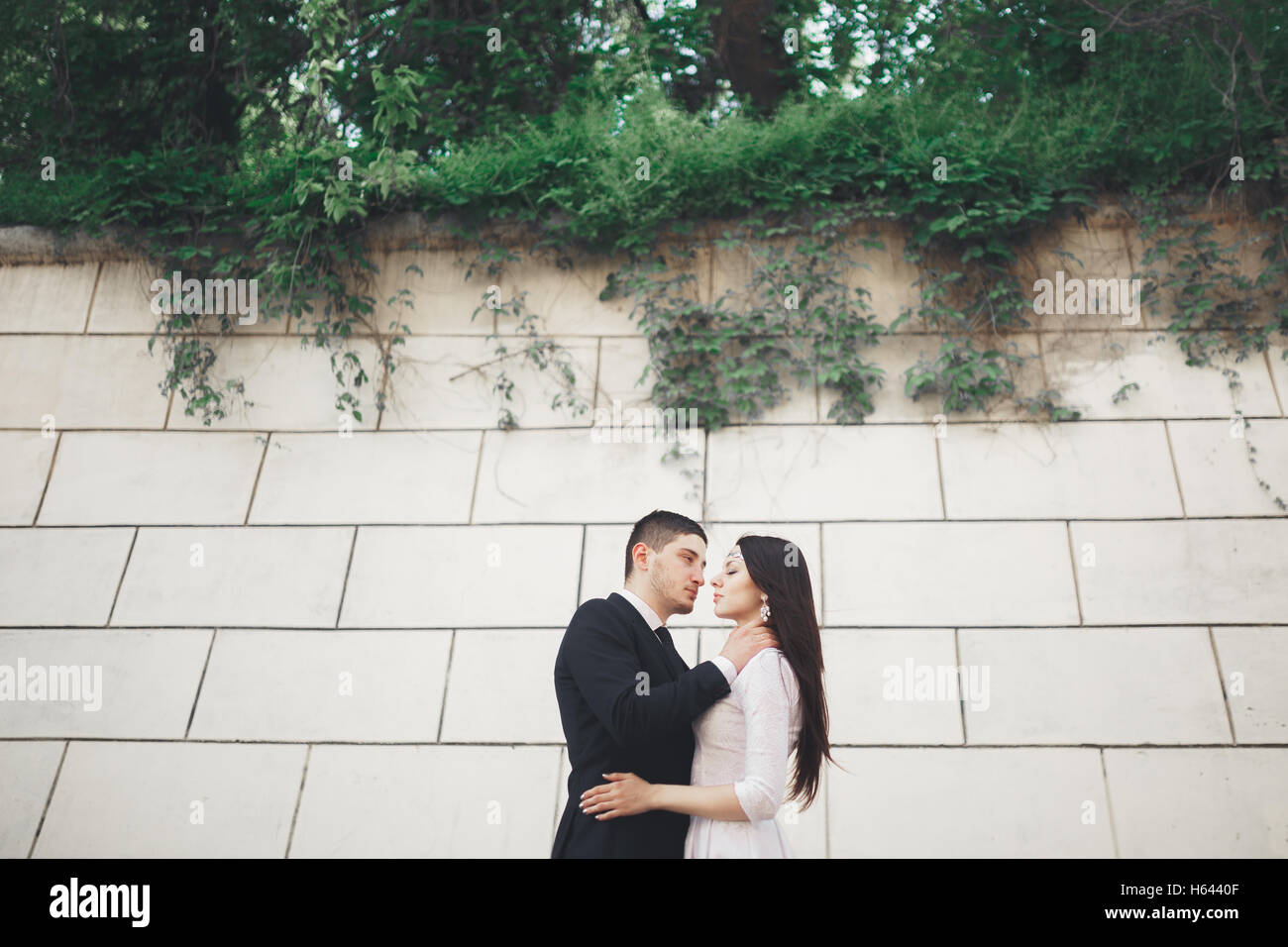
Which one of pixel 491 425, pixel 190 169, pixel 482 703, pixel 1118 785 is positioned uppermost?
pixel 190 169

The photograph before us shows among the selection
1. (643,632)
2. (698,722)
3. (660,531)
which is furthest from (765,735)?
(660,531)

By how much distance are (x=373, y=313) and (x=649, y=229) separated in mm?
1654

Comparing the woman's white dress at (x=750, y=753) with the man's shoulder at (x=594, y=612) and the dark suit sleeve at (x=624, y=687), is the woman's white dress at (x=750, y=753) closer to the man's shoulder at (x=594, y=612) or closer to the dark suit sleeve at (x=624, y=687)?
the dark suit sleeve at (x=624, y=687)

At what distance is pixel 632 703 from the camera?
118 inches

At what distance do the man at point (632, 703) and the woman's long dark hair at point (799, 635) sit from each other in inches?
3.0

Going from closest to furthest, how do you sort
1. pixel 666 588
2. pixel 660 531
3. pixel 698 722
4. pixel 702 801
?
pixel 702 801
pixel 698 722
pixel 666 588
pixel 660 531

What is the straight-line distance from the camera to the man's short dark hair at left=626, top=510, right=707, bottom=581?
143 inches

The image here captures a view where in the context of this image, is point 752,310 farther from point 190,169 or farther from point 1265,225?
point 190,169

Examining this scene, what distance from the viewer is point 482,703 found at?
4961mm

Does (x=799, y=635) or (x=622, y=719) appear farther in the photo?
(x=799, y=635)

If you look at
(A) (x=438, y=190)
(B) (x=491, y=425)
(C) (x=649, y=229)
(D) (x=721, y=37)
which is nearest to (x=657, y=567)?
(B) (x=491, y=425)

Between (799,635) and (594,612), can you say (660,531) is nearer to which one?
(594,612)

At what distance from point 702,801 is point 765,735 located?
0.26 m

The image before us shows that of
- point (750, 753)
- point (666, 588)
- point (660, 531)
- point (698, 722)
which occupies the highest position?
point (660, 531)
